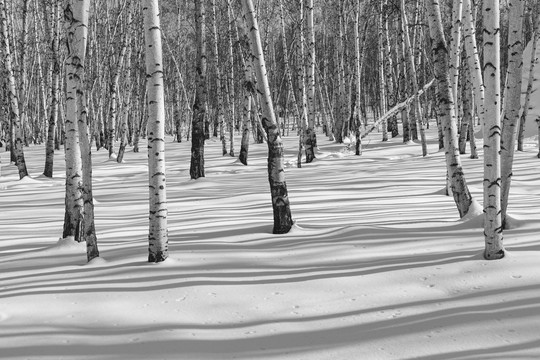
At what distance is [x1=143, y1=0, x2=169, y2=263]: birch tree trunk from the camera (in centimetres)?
437

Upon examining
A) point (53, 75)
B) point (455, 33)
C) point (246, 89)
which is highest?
point (53, 75)

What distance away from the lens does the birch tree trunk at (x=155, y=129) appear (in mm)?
4371

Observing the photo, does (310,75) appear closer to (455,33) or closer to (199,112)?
(199,112)

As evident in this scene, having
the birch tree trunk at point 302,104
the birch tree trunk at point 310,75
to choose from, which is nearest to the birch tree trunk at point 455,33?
the birch tree trunk at point 302,104

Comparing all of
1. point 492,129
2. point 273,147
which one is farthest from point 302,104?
point 492,129

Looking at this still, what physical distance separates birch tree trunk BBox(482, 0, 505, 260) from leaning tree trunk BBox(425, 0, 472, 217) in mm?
1497

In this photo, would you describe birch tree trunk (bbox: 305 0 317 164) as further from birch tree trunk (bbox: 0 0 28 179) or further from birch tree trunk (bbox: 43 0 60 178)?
birch tree trunk (bbox: 0 0 28 179)

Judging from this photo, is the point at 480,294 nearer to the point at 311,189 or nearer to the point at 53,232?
the point at 53,232

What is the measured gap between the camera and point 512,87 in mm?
4371

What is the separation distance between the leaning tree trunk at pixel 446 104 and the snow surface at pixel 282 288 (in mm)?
346

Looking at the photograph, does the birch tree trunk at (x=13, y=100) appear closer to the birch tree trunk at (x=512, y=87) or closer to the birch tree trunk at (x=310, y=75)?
the birch tree trunk at (x=310, y=75)

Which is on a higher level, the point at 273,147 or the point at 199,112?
the point at 199,112

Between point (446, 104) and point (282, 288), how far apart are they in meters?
3.05

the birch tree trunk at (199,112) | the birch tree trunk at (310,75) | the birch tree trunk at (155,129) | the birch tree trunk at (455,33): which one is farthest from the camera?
the birch tree trunk at (310,75)
